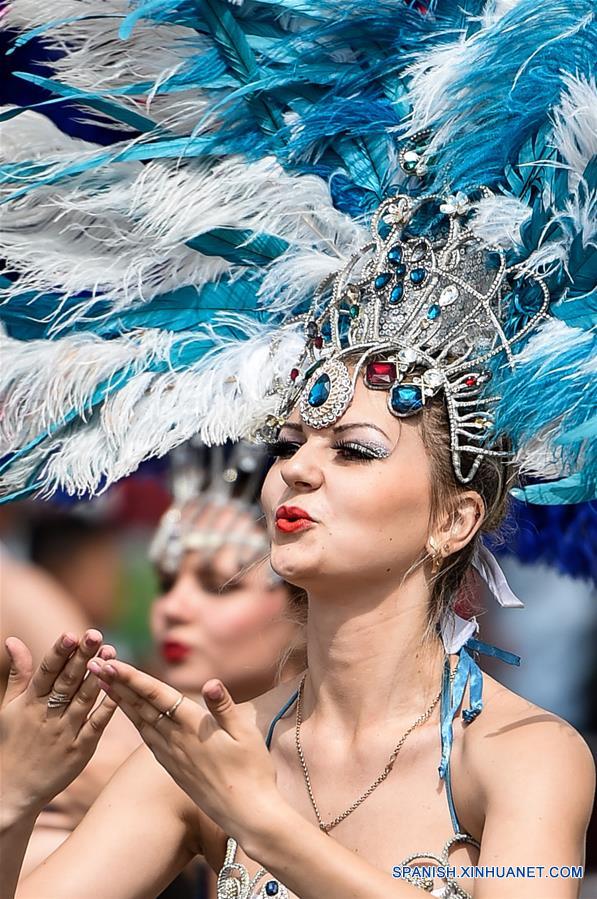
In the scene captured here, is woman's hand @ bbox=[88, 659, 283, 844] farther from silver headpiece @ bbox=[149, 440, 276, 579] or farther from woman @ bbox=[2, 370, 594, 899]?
silver headpiece @ bbox=[149, 440, 276, 579]

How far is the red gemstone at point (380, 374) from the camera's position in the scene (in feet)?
8.07

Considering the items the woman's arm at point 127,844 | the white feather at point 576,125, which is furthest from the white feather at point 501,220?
the woman's arm at point 127,844

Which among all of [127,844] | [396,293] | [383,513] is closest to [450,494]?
[383,513]

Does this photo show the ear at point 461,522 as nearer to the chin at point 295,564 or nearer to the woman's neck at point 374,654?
the woman's neck at point 374,654

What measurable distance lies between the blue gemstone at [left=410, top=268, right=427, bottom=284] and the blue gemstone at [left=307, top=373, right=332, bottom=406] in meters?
0.27

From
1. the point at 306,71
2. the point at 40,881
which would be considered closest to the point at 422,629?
the point at 40,881

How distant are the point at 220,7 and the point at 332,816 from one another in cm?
157

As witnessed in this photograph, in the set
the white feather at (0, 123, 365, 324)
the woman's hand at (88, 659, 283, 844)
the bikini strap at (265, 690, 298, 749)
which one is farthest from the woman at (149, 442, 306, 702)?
the woman's hand at (88, 659, 283, 844)

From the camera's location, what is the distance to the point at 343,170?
2.70 metres

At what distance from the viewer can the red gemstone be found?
246cm

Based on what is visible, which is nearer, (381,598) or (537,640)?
(381,598)

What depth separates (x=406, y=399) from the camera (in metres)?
2.42

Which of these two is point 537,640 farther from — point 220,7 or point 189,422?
point 220,7

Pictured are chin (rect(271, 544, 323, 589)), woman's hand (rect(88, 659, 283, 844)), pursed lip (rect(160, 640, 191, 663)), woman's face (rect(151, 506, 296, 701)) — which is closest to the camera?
woman's hand (rect(88, 659, 283, 844))
